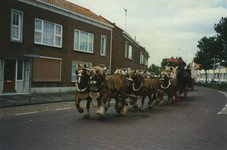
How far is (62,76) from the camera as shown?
19.7 meters

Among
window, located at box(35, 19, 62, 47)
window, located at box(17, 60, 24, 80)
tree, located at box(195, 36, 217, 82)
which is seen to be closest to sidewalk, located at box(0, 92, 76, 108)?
window, located at box(17, 60, 24, 80)

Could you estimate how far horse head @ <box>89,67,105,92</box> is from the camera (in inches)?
293

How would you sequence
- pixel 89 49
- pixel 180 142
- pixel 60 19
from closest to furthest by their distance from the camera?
pixel 180 142
pixel 60 19
pixel 89 49

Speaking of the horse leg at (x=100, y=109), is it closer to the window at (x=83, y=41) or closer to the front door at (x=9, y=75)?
the front door at (x=9, y=75)

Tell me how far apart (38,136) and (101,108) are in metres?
2.57

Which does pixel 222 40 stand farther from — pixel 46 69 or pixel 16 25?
pixel 16 25

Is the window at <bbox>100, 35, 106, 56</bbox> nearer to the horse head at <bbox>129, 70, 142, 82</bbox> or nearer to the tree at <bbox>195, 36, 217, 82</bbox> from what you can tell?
the horse head at <bbox>129, 70, 142, 82</bbox>

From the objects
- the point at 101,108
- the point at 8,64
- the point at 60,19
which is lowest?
the point at 101,108

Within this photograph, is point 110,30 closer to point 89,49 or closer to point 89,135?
point 89,49

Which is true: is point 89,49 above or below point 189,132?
above

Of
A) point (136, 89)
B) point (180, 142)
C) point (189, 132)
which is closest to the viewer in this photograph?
point (180, 142)

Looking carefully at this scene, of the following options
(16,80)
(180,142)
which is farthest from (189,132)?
(16,80)

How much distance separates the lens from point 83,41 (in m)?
22.0

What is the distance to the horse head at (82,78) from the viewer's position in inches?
288
